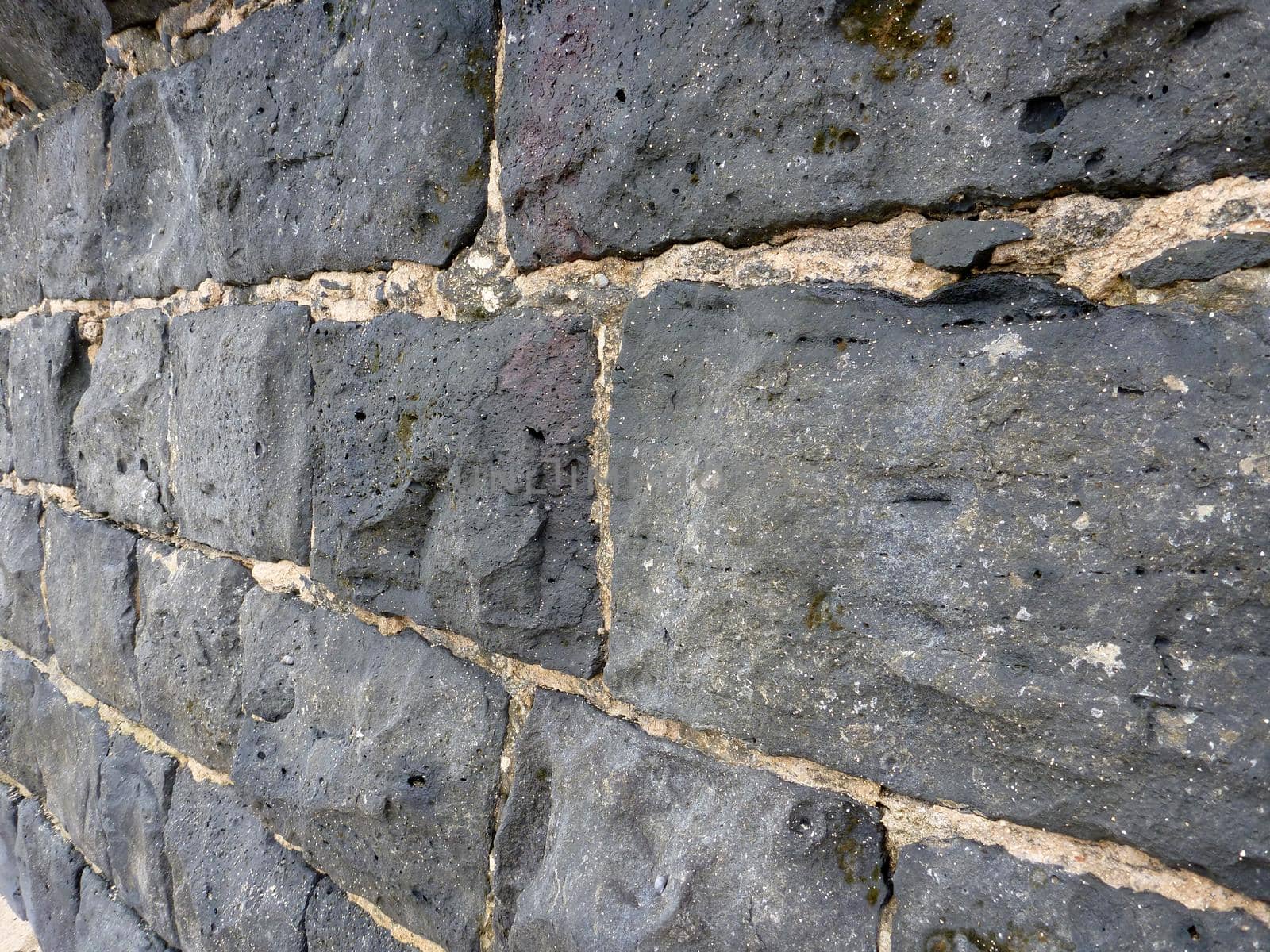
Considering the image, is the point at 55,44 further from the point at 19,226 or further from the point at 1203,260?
the point at 1203,260

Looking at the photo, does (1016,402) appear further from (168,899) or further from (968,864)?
(168,899)

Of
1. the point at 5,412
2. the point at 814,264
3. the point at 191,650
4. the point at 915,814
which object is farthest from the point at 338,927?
the point at 5,412

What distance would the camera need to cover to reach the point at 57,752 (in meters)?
2.32

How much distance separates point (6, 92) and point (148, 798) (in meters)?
1.77

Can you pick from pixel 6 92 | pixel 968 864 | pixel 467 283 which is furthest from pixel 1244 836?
pixel 6 92

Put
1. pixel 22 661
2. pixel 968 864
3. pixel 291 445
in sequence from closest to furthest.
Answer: pixel 968 864 < pixel 291 445 < pixel 22 661

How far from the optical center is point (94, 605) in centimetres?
204

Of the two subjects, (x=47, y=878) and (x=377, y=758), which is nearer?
(x=377, y=758)

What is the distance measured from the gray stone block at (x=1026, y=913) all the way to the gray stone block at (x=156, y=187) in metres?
1.54

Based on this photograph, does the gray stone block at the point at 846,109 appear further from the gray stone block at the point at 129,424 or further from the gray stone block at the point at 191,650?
the gray stone block at the point at 129,424

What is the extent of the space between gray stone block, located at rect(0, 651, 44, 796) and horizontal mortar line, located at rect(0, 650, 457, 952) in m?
0.02

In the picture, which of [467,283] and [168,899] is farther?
[168,899]

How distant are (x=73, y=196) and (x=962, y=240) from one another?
6.76 ft

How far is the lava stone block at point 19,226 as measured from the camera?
2215mm
